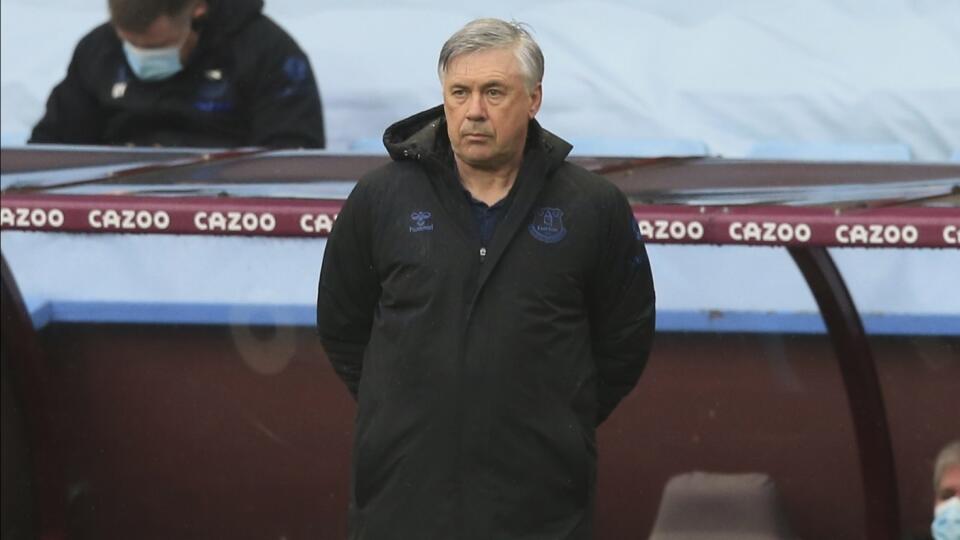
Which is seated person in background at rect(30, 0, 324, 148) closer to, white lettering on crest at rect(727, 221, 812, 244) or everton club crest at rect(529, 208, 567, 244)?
white lettering on crest at rect(727, 221, 812, 244)

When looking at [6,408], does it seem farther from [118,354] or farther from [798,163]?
[798,163]

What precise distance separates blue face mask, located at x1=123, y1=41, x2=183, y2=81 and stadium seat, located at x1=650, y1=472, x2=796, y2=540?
2.00 m

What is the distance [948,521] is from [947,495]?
0.50ft

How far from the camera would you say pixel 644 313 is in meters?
3.61

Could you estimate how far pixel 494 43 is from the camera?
3404 mm

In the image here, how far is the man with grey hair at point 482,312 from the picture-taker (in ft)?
11.1

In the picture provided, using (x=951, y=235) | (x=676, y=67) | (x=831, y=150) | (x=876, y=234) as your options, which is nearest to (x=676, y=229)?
(x=876, y=234)

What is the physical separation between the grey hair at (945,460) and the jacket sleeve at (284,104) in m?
2.12

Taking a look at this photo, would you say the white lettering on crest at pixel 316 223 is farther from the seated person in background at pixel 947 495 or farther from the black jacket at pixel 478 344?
the seated person in background at pixel 947 495

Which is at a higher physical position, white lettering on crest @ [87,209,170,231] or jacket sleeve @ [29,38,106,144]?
white lettering on crest @ [87,209,170,231]

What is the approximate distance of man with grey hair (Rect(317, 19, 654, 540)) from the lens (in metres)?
3.38

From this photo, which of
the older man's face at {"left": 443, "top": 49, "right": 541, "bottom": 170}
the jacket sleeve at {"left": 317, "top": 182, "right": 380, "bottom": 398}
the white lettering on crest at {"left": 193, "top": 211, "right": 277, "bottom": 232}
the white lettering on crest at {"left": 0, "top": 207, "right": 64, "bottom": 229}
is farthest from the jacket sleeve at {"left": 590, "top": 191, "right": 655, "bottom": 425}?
the white lettering on crest at {"left": 0, "top": 207, "right": 64, "bottom": 229}

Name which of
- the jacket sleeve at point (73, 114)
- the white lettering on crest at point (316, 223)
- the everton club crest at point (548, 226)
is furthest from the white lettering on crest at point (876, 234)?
the jacket sleeve at point (73, 114)

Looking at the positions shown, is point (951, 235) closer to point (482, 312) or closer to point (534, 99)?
point (534, 99)
